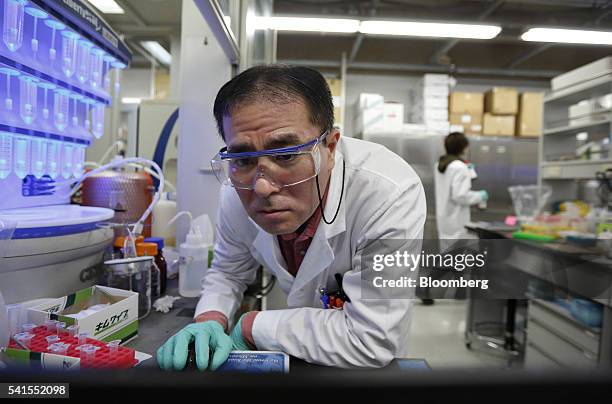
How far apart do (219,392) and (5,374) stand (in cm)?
9

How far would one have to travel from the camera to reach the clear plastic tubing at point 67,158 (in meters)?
1.11

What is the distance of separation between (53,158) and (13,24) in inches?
16.1

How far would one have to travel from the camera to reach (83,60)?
1.06 meters

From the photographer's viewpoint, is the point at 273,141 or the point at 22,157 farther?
the point at 22,157

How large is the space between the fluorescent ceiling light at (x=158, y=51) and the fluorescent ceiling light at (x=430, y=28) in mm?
2272

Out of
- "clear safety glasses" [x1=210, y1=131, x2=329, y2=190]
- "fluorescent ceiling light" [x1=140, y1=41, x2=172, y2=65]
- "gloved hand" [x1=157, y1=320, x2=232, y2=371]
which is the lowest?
"gloved hand" [x1=157, y1=320, x2=232, y2=371]

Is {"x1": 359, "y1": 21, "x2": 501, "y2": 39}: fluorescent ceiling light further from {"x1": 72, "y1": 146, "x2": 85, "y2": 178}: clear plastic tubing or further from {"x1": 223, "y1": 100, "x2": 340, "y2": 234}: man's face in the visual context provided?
{"x1": 223, "y1": 100, "x2": 340, "y2": 234}: man's face

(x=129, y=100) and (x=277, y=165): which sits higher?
(x=129, y=100)

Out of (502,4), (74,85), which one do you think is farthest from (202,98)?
(502,4)

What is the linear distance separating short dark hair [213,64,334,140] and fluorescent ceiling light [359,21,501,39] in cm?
318

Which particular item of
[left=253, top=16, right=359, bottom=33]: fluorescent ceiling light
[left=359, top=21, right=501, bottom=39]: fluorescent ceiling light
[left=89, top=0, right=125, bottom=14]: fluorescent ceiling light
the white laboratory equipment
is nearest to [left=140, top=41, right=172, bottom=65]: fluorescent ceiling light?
[left=253, top=16, right=359, bottom=33]: fluorescent ceiling light

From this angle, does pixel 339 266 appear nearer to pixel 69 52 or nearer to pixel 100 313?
pixel 100 313

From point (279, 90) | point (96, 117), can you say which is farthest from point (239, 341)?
point (96, 117)

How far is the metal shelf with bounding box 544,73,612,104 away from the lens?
2.82 meters
